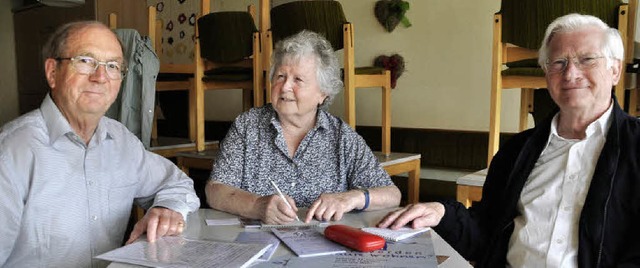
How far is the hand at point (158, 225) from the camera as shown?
44.4 inches

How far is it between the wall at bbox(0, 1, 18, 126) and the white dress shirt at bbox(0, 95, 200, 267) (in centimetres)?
493

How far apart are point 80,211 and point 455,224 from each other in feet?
3.03

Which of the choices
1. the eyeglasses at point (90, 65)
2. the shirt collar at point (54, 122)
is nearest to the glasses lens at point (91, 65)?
the eyeglasses at point (90, 65)

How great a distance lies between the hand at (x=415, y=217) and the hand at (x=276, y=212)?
20cm

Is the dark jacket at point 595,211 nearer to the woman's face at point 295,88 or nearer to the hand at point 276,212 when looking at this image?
the hand at point 276,212

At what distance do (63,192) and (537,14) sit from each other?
185 cm

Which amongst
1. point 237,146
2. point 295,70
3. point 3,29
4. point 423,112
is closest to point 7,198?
point 237,146

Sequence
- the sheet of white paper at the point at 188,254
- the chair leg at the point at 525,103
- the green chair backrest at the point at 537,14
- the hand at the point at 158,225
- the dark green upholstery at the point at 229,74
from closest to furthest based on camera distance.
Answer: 1. the sheet of white paper at the point at 188,254
2. the hand at the point at 158,225
3. the green chair backrest at the point at 537,14
4. the chair leg at the point at 525,103
5. the dark green upholstery at the point at 229,74

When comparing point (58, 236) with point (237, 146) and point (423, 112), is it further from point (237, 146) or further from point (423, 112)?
point (423, 112)

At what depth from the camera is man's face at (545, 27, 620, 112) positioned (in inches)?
53.5

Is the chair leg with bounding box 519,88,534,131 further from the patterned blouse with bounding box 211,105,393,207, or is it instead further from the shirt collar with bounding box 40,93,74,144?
the shirt collar with bounding box 40,93,74,144

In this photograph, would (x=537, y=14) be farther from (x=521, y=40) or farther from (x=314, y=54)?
(x=314, y=54)

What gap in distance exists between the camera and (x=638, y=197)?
1.20m

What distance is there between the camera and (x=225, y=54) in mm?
3295
